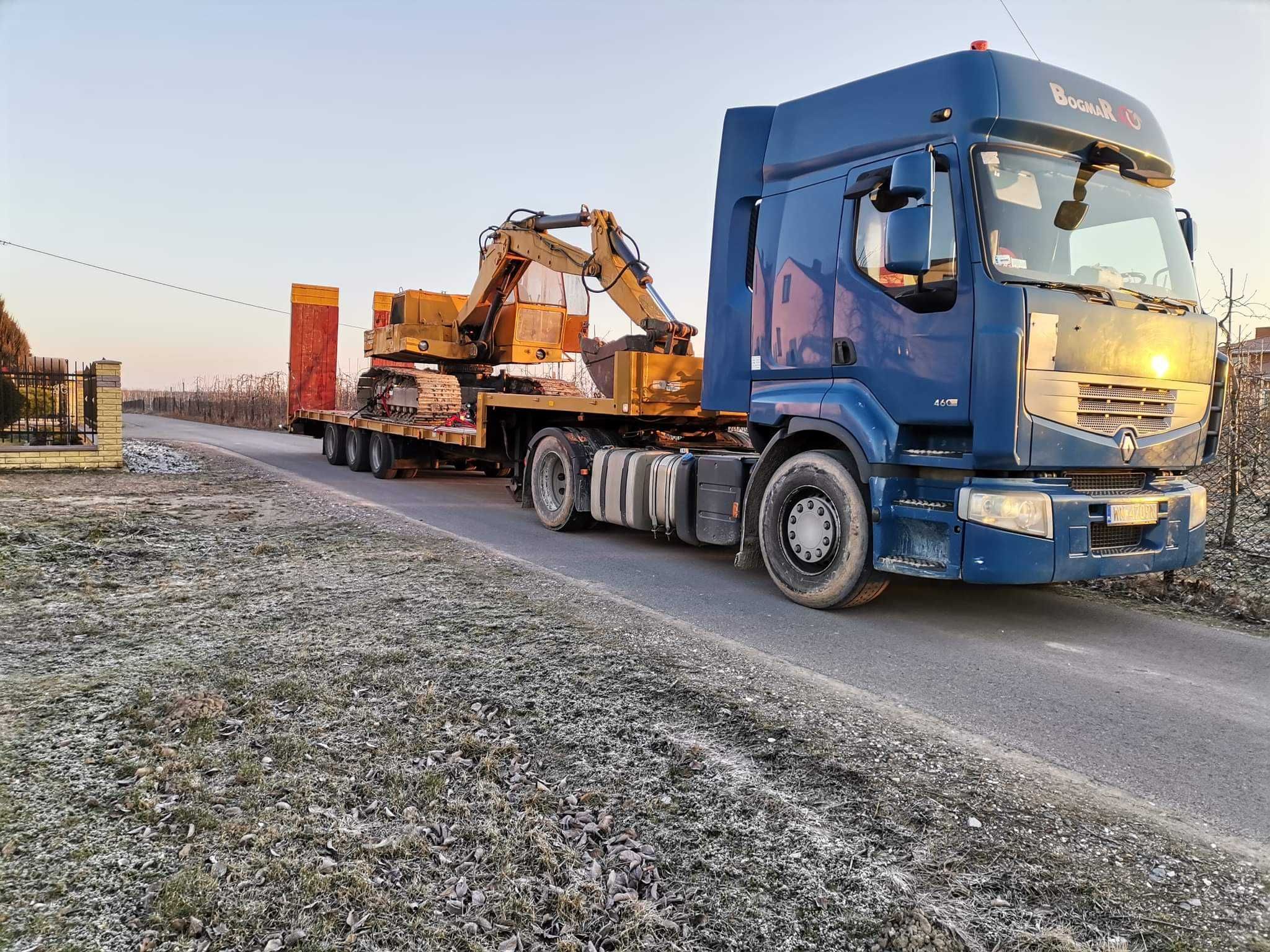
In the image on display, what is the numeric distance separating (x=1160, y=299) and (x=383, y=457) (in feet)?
39.1

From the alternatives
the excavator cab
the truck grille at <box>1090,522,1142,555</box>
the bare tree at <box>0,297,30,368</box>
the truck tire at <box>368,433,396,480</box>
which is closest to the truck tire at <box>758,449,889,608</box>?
the truck grille at <box>1090,522,1142,555</box>

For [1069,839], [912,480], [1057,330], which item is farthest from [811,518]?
[1069,839]

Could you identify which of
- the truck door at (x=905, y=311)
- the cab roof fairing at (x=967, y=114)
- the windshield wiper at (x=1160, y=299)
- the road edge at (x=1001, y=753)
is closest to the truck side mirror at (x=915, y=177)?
the truck door at (x=905, y=311)

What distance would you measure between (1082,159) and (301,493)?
390 inches

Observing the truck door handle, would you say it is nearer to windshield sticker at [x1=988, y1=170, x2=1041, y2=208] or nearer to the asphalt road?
windshield sticker at [x1=988, y1=170, x2=1041, y2=208]

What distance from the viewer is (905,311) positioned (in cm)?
523

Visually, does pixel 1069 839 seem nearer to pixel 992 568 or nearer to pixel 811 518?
pixel 992 568

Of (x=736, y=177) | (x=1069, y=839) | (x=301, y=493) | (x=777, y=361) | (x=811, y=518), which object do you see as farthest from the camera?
(x=301, y=493)

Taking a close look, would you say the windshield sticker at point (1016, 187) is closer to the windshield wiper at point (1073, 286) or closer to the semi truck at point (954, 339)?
the semi truck at point (954, 339)

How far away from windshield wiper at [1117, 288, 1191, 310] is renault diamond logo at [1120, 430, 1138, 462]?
0.88 meters

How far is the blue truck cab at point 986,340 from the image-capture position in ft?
15.9

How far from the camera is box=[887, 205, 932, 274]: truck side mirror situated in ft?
15.8

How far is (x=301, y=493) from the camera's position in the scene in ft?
37.1

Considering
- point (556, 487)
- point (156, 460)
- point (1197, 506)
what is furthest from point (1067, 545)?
point (156, 460)
